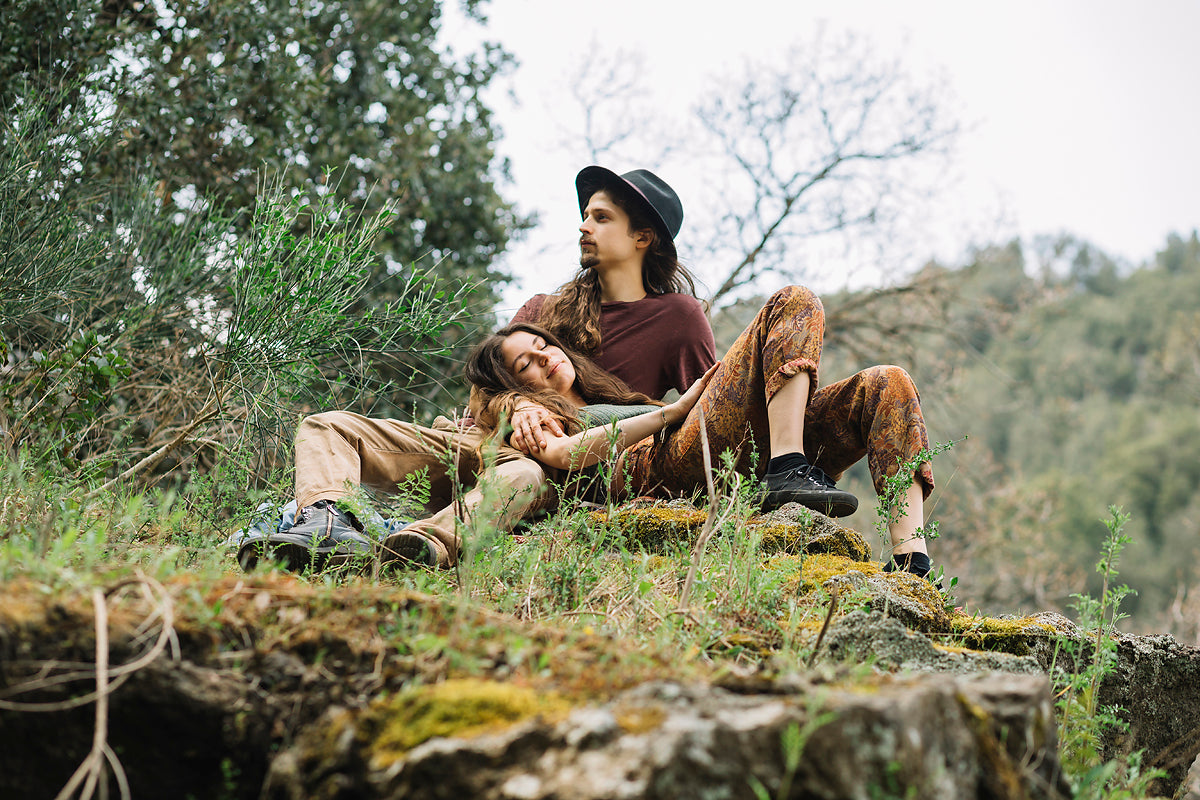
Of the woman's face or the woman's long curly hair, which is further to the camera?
the woman's face

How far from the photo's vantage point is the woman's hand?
3.74 m

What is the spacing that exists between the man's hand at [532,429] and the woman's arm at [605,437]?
0.02 m

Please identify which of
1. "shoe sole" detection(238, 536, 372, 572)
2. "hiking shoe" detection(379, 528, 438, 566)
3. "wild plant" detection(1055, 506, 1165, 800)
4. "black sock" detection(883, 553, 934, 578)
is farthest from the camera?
"black sock" detection(883, 553, 934, 578)

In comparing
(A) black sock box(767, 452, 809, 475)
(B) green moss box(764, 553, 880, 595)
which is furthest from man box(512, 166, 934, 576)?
(B) green moss box(764, 553, 880, 595)

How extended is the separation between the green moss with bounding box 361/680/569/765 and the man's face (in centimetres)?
365

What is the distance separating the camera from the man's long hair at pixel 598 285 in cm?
463

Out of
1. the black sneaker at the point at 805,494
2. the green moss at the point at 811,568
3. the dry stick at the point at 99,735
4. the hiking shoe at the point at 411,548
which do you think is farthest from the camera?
the black sneaker at the point at 805,494

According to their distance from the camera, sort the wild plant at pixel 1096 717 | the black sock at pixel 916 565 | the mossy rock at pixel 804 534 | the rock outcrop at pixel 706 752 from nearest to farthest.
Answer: the rock outcrop at pixel 706 752
the wild plant at pixel 1096 717
the mossy rock at pixel 804 534
the black sock at pixel 916 565

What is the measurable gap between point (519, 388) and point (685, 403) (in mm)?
745

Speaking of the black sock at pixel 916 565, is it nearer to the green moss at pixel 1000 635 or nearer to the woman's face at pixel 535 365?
the green moss at pixel 1000 635

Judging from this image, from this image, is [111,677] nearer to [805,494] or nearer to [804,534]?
[804,534]

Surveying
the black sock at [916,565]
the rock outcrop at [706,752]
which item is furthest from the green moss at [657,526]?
the rock outcrop at [706,752]

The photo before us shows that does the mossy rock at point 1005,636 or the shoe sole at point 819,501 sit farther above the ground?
the shoe sole at point 819,501

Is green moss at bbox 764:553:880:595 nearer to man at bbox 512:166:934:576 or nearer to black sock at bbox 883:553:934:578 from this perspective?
black sock at bbox 883:553:934:578
